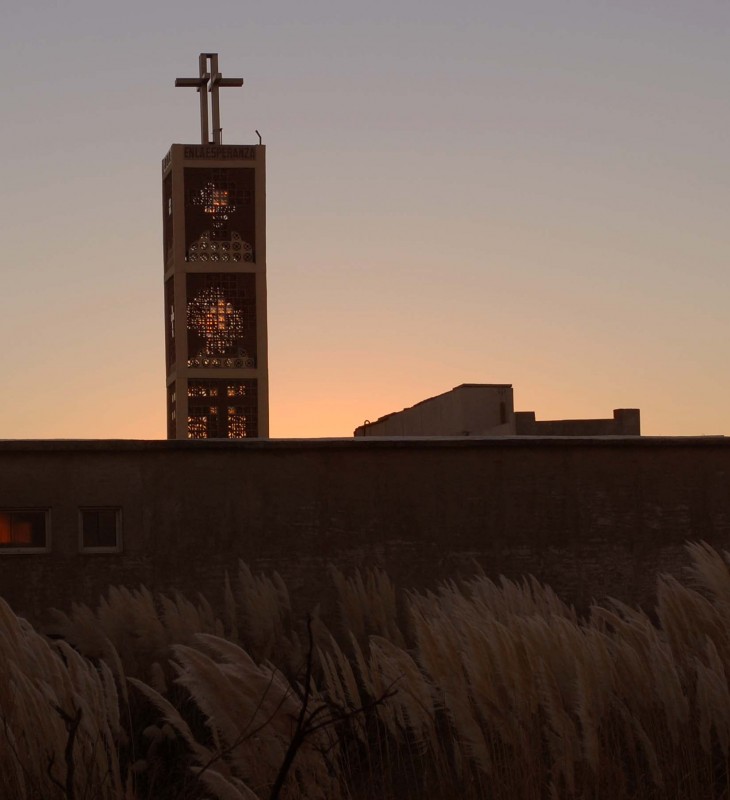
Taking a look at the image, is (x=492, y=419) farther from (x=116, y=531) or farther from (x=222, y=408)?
(x=116, y=531)

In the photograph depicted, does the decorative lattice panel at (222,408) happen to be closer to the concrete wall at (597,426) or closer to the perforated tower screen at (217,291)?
the perforated tower screen at (217,291)

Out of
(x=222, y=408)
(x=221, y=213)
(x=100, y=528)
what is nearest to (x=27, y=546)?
(x=100, y=528)

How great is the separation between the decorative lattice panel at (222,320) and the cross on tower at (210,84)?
184 inches

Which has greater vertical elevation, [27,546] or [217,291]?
[217,291]

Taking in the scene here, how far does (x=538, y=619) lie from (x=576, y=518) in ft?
35.3

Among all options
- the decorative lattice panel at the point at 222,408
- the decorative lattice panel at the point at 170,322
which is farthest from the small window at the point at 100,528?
the decorative lattice panel at the point at 170,322

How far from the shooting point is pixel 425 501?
16.7m

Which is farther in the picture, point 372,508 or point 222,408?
point 222,408

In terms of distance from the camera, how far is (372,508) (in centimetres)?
1648

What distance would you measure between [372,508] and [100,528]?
10.6ft

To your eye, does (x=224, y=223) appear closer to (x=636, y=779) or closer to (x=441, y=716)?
(x=441, y=716)

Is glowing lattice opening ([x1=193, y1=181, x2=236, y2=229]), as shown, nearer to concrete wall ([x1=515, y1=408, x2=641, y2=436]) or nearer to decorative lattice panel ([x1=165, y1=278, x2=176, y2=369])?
decorative lattice panel ([x1=165, y1=278, x2=176, y2=369])

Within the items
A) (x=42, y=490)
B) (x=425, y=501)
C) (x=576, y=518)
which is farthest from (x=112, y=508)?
(x=576, y=518)

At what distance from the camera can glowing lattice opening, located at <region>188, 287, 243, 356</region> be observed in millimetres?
45094
